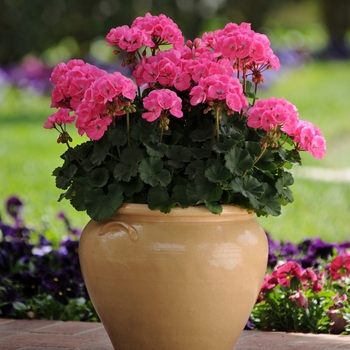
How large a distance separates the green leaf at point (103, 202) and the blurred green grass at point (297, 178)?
7.88ft

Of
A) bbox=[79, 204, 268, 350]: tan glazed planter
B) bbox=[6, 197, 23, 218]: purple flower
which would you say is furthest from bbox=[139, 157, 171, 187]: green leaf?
bbox=[6, 197, 23, 218]: purple flower

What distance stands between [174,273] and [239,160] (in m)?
0.44

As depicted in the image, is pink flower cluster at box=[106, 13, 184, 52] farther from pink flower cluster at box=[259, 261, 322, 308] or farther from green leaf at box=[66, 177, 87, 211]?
pink flower cluster at box=[259, 261, 322, 308]

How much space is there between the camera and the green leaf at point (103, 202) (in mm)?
2482

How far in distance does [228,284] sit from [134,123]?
66 centimetres

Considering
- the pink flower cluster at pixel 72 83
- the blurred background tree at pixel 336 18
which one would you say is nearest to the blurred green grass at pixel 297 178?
the pink flower cluster at pixel 72 83

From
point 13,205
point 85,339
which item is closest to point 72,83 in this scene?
point 85,339

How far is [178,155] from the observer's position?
2523mm

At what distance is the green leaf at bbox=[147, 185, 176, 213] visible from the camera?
96.1 inches

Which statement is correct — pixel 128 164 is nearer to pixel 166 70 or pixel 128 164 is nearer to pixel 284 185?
pixel 166 70

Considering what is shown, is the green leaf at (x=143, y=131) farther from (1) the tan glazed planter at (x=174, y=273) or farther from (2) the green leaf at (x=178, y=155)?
(1) the tan glazed planter at (x=174, y=273)

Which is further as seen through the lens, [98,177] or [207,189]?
[98,177]

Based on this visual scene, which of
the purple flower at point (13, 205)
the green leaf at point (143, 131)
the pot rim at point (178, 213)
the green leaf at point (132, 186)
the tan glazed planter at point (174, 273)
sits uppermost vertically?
the green leaf at point (143, 131)

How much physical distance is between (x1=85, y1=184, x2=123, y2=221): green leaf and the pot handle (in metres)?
0.05
